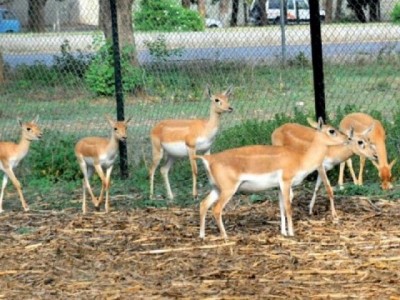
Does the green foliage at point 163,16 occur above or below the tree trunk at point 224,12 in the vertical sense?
below

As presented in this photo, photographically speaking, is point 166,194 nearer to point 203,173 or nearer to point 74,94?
point 203,173

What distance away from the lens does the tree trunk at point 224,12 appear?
49.0 feet

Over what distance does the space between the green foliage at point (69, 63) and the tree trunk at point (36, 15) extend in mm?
513

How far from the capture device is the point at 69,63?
1753 cm

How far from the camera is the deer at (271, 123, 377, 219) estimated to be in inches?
402

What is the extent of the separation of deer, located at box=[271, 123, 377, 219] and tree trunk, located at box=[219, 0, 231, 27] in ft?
13.3

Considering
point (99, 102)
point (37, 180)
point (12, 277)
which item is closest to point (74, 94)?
point (99, 102)

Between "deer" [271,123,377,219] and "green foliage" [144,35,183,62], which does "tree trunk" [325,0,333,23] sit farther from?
"deer" [271,123,377,219]

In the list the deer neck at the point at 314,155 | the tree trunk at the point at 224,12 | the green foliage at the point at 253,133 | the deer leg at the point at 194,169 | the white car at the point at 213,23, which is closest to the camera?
the deer neck at the point at 314,155

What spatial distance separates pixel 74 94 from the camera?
59.1 ft

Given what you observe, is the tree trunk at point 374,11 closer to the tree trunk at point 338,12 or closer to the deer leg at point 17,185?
the tree trunk at point 338,12

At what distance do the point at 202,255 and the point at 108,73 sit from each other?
10044 millimetres

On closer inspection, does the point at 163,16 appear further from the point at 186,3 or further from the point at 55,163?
the point at 55,163

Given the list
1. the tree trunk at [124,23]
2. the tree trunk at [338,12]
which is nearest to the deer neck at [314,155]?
the tree trunk at [338,12]
